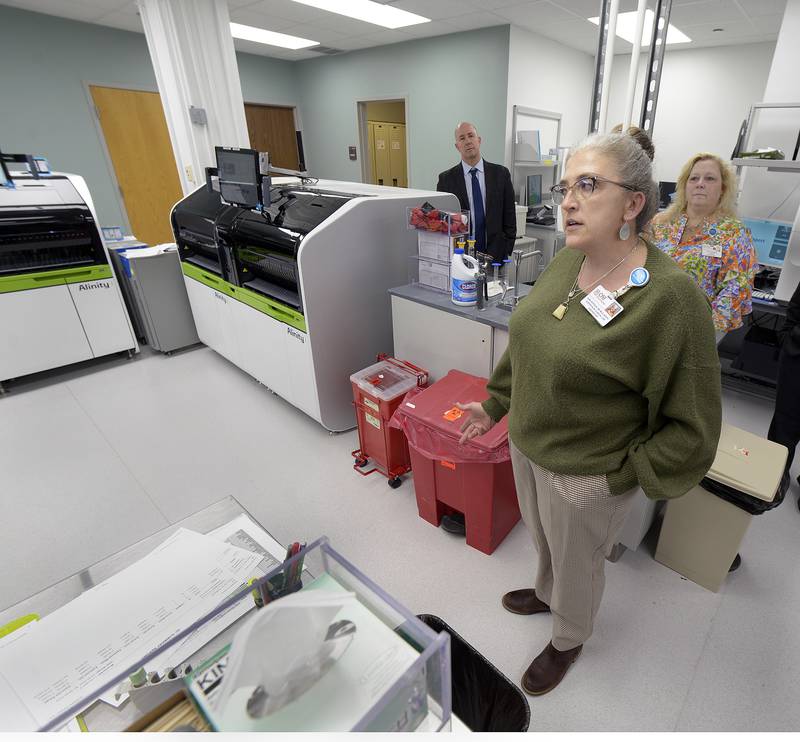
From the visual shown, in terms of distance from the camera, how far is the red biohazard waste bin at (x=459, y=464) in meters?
1.71

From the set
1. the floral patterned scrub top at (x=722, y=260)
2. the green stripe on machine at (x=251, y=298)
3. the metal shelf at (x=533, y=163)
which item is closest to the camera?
the floral patterned scrub top at (x=722, y=260)

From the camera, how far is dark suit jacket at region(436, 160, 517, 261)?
335 centimetres

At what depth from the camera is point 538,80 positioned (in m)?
5.62

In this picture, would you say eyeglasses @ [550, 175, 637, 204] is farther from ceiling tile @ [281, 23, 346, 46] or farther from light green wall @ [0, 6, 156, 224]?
light green wall @ [0, 6, 156, 224]

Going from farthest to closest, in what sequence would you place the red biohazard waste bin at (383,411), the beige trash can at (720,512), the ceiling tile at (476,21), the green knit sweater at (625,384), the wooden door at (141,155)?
the wooden door at (141,155) < the ceiling tile at (476,21) < the red biohazard waste bin at (383,411) < the beige trash can at (720,512) < the green knit sweater at (625,384)

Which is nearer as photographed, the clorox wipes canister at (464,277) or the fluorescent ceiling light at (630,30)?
the clorox wipes canister at (464,277)

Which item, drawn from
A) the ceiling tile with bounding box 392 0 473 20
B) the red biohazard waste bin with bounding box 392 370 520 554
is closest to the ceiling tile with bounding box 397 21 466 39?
the ceiling tile with bounding box 392 0 473 20

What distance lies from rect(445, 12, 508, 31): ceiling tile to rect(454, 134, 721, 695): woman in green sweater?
4773 mm

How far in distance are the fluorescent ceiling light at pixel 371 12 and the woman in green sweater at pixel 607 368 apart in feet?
14.9

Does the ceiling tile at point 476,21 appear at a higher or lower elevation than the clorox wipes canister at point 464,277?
higher

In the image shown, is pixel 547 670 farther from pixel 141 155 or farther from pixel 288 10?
pixel 141 155

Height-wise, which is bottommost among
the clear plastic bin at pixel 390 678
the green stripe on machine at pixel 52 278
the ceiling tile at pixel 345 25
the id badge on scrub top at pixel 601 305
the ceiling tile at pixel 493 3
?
the green stripe on machine at pixel 52 278

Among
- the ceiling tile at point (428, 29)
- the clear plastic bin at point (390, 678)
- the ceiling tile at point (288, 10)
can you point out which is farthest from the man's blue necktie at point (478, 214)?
the clear plastic bin at point (390, 678)

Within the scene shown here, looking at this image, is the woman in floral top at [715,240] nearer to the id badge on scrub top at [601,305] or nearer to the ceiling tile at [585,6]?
the id badge on scrub top at [601,305]
